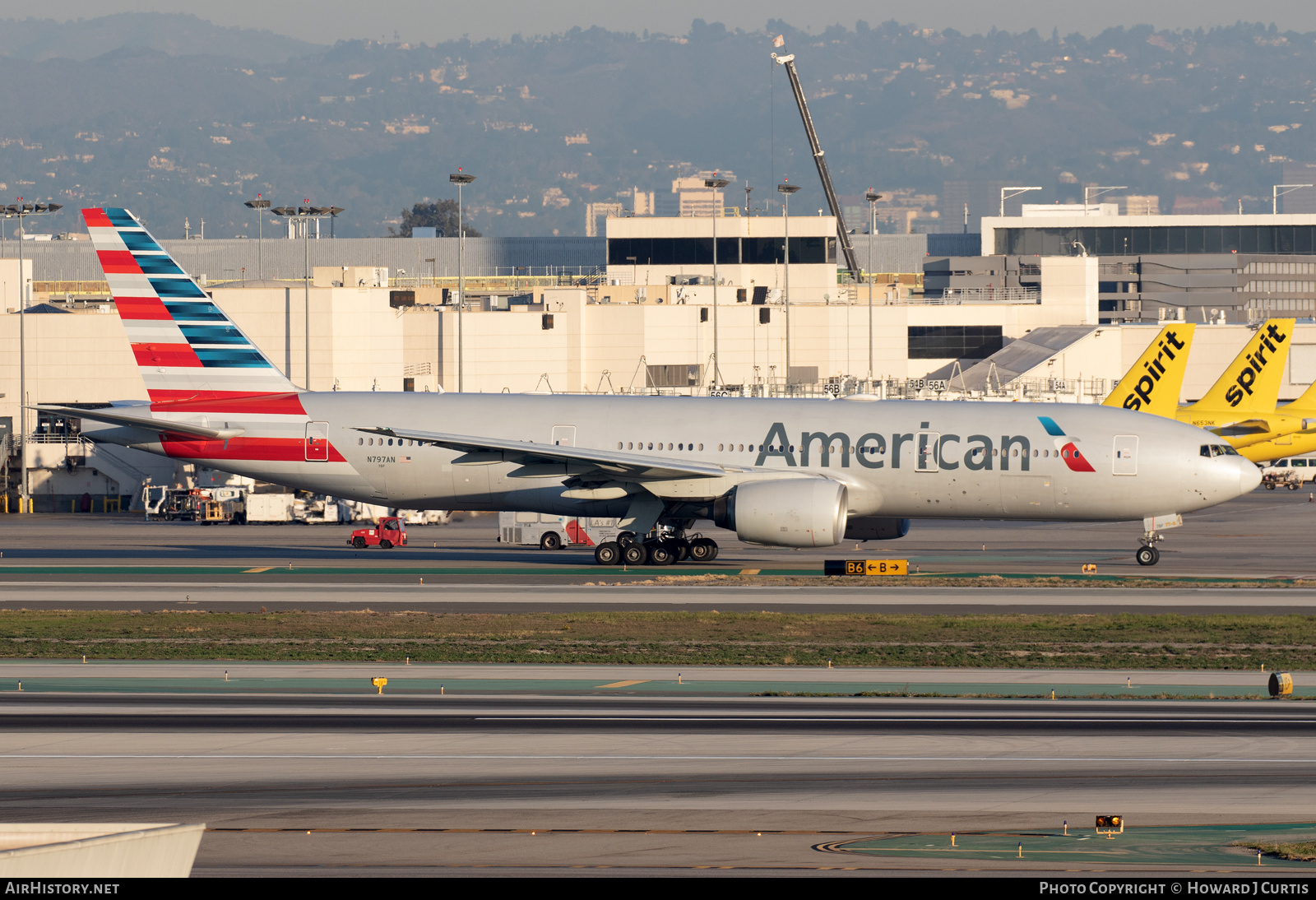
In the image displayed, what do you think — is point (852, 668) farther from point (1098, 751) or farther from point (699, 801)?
point (699, 801)

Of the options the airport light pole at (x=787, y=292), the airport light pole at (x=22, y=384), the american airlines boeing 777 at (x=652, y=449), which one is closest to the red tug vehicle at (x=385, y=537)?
the american airlines boeing 777 at (x=652, y=449)

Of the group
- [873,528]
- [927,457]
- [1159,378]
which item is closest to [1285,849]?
[927,457]

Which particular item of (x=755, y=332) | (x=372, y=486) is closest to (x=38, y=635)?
(x=372, y=486)

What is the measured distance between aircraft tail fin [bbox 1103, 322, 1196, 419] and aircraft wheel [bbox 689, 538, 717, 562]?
89.5 ft

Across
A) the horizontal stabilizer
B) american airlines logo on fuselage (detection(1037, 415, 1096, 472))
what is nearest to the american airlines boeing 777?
american airlines logo on fuselage (detection(1037, 415, 1096, 472))

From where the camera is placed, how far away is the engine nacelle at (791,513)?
40938 mm

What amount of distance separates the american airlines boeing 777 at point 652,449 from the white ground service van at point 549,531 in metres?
5.87

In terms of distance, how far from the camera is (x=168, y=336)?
45188mm

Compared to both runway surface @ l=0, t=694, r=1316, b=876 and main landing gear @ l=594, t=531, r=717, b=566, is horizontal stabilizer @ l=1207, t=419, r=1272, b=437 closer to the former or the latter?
main landing gear @ l=594, t=531, r=717, b=566

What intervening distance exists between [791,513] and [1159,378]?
104 ft

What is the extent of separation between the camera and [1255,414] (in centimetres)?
6869

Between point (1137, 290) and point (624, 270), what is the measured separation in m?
79.3

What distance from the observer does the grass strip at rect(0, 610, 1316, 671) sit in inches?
1125

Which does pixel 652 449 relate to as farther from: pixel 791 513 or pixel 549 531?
pixel 549 531
